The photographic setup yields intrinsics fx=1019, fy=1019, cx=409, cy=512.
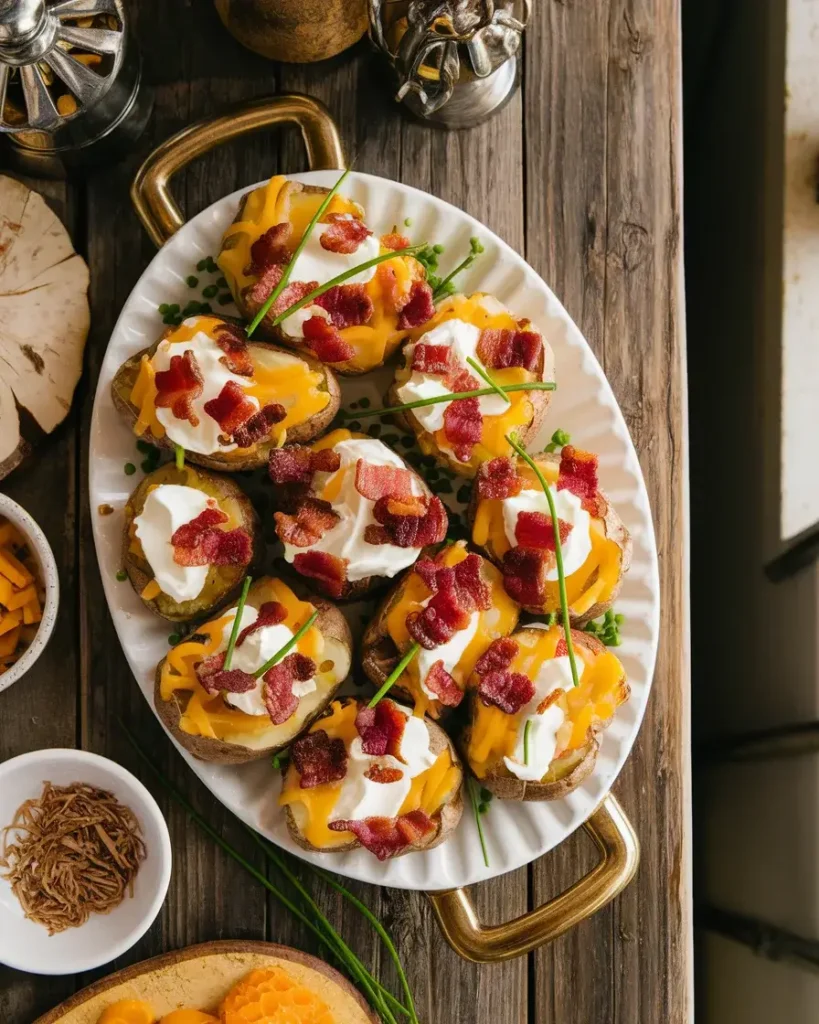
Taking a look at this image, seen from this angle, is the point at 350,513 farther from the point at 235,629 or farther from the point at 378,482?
the point at 235,629

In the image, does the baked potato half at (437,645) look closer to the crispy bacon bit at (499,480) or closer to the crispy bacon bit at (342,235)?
the crispy bacon bit at (499,480)

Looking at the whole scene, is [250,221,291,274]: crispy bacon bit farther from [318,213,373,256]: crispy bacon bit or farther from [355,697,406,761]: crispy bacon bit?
[355,697,406,761]: crispy bacon bit

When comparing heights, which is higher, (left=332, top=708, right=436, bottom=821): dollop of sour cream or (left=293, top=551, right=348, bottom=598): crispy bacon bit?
(left=293, top=551, right=348, bottom=598): crispy bacon bit

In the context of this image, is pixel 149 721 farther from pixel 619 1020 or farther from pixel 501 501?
pixel 619 1020

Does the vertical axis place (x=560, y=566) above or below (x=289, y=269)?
below

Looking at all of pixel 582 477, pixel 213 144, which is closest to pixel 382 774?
pixel 582 477

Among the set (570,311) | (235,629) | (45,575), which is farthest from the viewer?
(570,311)

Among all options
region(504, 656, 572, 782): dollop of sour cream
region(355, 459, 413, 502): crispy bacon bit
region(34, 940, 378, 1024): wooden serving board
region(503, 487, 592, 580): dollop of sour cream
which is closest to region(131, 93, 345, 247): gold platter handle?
region(355, 459, 413, 502): crispy bacon bit
